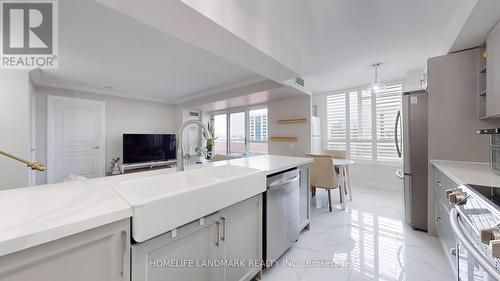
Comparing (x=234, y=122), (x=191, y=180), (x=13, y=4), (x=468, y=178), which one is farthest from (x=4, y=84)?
(x=468, y=178)

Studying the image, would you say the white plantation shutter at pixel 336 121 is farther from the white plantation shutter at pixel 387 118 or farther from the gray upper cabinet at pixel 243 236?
the gray upper cabinet at pixel 243 236

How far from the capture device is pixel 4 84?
2404mm

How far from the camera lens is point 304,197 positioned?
2.21 metres

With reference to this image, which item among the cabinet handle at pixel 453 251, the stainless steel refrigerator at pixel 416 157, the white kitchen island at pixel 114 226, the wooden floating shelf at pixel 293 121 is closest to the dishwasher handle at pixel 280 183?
the white kitchen island at pixel 114 226

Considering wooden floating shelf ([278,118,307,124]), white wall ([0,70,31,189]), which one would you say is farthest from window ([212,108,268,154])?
white wall ([0,70,31,189])

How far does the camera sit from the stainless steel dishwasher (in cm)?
157

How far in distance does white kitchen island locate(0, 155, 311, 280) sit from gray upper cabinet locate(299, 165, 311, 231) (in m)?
0.96

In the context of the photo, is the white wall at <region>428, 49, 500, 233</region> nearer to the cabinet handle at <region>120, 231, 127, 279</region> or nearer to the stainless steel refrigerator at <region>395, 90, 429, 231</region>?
the stainless steel refrigerator at <region>395, 90, 429, 231</region>

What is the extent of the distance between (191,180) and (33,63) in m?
2.91

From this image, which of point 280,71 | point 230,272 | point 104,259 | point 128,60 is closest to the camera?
point 104,259

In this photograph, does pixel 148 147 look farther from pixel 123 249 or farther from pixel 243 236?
pixel 123 249

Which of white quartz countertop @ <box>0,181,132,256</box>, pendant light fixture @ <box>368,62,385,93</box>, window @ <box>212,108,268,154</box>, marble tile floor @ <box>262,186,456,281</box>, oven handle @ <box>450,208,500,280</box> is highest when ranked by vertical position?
pendant light fixture @ <box>368,62,385,93</box>

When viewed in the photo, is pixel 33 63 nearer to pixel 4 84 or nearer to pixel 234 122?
pixel 4 84

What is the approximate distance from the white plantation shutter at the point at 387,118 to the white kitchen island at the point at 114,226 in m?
3.92
